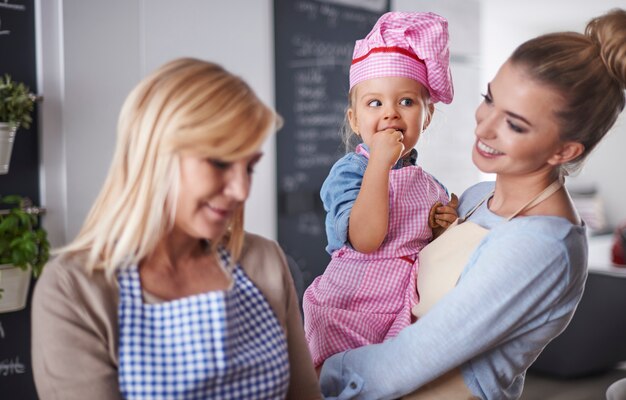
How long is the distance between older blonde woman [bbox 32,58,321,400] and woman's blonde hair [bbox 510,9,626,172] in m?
0.54

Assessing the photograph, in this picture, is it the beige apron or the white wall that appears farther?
the white wall

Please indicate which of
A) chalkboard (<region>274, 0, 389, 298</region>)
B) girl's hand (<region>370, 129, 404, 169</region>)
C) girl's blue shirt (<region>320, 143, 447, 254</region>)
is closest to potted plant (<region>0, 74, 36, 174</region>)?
chalkboard (<region>274, 0, 389, 298</region>)

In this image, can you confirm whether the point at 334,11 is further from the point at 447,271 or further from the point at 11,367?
the point at 447,271

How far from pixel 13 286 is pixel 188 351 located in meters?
2.22

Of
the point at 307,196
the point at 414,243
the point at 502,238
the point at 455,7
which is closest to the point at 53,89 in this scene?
the point at 307,196

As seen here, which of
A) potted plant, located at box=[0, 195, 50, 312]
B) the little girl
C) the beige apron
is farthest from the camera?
potted plant, located at box=[0, 195, 50, 312]

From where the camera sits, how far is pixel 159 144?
1.07m

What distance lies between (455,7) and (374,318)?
15.2 ft

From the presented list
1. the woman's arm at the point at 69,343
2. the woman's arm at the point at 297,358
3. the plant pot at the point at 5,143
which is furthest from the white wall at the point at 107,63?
the woman's arm at the point at 69,343

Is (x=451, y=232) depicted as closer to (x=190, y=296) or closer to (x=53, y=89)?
(x=190, y=296)

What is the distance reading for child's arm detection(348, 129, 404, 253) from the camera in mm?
1440

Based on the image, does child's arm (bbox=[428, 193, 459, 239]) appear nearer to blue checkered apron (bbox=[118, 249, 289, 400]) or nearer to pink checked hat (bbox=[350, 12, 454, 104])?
pink checked hat (bbox=[350, 12, 454, 104])

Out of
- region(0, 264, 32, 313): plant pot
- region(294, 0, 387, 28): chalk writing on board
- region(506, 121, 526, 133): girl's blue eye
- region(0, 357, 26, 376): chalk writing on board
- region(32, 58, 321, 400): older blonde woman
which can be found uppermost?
region(294, 0, 387, 28): chalk writing on board

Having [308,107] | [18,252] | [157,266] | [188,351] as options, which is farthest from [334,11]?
[188,351]
